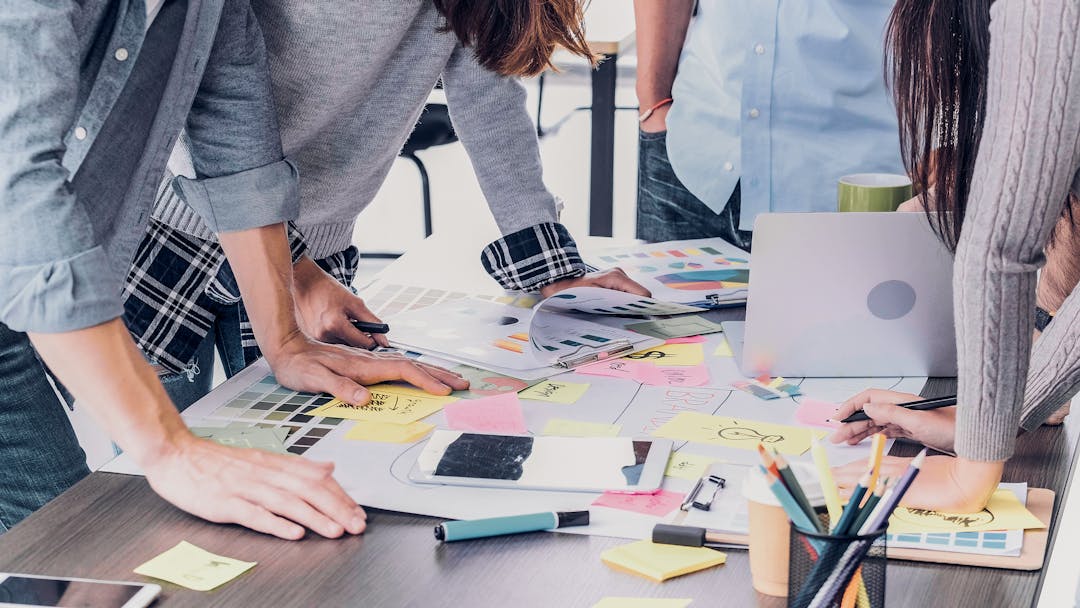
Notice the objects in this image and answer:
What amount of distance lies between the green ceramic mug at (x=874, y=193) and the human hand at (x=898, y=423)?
0.32 metres

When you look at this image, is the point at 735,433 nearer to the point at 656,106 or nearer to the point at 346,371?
the point at 346,371

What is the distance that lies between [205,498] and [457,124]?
0.78 metres

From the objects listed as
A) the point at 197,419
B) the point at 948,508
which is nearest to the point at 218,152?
the point at 197,419

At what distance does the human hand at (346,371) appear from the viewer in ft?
3.95

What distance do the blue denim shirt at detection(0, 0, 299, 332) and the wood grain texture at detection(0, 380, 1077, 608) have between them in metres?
0.18

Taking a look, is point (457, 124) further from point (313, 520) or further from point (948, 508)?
point (948, 508)

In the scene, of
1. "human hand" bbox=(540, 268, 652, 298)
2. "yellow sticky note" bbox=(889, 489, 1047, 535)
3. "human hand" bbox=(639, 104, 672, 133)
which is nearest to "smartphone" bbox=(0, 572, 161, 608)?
"yellow sticky note" bbox=(889, 489, 1047, 535)

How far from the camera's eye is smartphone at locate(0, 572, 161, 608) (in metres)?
0.81

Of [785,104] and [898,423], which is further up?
[785,104]

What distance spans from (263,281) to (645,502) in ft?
1.93

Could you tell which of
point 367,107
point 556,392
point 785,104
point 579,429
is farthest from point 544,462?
point 785,104

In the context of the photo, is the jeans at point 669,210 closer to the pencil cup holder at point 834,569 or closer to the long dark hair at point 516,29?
the long dark hair at point 516,29

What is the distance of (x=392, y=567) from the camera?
0.86m

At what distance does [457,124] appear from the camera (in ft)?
5.16
